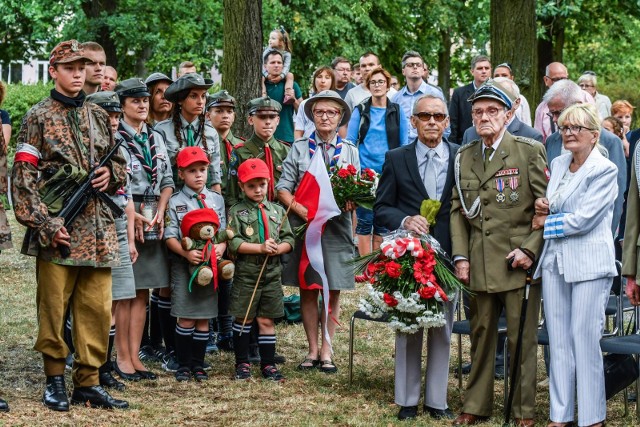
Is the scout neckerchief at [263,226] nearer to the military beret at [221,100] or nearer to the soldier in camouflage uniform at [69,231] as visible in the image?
the military beret at [221,100]

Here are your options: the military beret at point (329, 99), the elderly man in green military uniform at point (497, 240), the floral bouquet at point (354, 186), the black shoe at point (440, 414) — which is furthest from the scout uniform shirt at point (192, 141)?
the black shoe at point (440, 414)

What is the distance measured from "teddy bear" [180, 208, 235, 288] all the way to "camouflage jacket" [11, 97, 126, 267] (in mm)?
1044

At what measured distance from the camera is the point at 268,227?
29.8 ft

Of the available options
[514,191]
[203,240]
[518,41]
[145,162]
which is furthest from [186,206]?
[518,41]

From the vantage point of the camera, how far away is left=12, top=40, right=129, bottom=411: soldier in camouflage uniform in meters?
7.51

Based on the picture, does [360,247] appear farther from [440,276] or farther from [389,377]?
[440,276]

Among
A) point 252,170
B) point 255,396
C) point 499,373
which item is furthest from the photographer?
point 499,373

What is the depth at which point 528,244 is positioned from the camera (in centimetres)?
753

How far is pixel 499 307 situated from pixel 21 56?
30.6 metres

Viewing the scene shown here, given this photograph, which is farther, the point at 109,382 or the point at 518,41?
the point at 518,41

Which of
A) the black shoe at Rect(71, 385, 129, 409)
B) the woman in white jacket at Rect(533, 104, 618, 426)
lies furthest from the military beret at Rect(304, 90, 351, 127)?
the black shoe at Rect(71, 385, 129, 409)

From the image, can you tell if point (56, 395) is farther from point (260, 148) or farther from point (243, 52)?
point (243, 52)

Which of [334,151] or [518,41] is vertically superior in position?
[518,41]

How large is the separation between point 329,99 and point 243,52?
3.74 m
